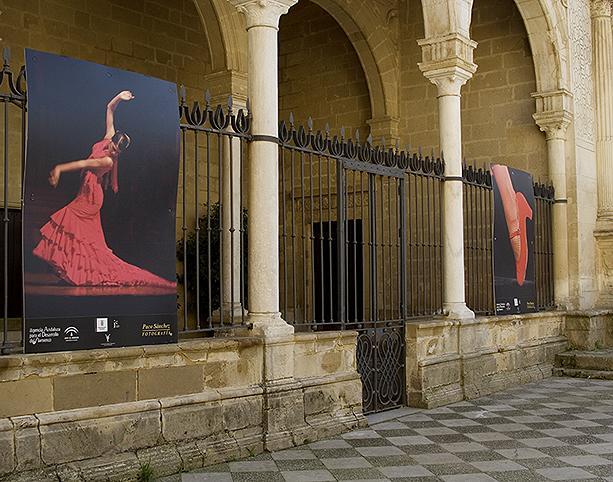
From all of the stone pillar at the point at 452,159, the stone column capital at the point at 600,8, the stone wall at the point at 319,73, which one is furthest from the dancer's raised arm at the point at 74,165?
the stone column capital at the point at 600,8

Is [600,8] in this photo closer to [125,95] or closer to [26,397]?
[125,95]

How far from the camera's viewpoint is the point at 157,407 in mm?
4750

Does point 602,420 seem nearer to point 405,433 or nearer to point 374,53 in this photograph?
point 405,433

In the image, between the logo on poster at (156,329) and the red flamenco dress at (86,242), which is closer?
the red flamenco dress at (86,242)

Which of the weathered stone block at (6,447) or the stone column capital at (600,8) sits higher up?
the stone column capital at (600,8)

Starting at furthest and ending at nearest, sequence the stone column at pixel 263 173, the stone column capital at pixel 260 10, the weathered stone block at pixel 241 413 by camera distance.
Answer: the stone column capital at pixel 260 10 < the stone column at pixel 263 173 < the weathered stone block at pixel 241 413

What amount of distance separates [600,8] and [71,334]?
9562 millimetres

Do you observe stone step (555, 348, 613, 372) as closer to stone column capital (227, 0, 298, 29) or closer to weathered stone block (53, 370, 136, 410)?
stone column capital (227, 0, 298, 29)

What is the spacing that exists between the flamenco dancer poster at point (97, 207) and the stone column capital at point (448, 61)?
3.90 metres

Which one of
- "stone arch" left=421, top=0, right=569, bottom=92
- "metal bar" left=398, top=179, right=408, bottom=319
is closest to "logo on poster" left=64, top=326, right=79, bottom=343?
"metal bar" left=398, top=179, right=408, bottom=319

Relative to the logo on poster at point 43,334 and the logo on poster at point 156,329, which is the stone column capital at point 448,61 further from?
the logo on poster at point 43,334

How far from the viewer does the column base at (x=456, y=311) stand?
794 cm

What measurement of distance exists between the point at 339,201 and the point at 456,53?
2.57 metres

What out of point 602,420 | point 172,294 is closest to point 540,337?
point 602,420
